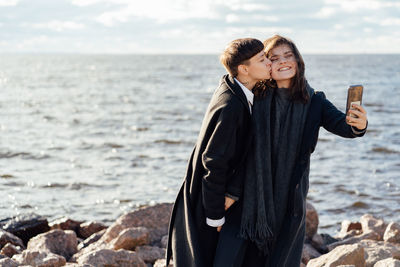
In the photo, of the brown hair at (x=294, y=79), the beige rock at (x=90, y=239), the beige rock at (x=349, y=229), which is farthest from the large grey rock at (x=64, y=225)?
the brown hair at (x=294, y=79)

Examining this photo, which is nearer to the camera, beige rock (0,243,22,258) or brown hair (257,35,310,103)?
brown hair (257,35,310,103)

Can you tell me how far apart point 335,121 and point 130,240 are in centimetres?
351

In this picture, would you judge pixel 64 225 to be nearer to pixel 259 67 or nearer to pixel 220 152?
pixel 220 152

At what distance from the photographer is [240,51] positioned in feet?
10.1

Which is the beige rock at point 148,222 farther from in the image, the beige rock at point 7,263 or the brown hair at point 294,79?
the brown hair at point 294,79

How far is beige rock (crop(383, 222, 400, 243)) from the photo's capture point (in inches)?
250

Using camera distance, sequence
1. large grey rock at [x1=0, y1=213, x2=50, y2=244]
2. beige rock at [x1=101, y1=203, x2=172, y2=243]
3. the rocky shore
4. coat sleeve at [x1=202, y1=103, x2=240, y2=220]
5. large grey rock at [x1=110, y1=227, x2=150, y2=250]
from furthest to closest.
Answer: large grey rock at [x1=0, y1=213, x2=50, y2=244] < beige rock at [x1=101, y1=203, x2=172, y2=243] < large grey rock at [x1=110, y1=227, x2=150, y2=250] < the rocky shore < coat sleeve at [x1=202, y1=103, x2=240, y2=220]

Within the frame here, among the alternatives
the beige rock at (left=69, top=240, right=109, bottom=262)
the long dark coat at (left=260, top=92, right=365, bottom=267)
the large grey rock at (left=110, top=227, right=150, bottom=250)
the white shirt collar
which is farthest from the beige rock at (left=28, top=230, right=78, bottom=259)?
the white shirt collar

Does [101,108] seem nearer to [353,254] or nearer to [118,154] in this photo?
[118,154]

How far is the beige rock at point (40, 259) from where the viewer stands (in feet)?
16.9

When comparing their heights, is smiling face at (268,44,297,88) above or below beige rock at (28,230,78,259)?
above

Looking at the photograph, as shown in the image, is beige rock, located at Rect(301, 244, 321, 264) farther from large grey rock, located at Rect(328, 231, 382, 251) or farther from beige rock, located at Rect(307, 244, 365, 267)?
beige rock, located at Rect(307, 244, 365, 267)

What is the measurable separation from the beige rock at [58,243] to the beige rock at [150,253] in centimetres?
108

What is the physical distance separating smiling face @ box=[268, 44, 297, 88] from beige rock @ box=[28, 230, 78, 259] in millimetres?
4234
